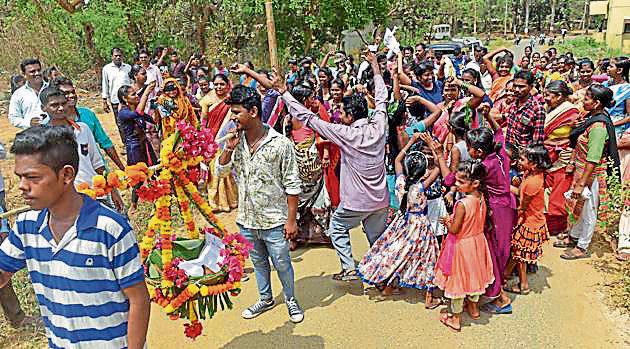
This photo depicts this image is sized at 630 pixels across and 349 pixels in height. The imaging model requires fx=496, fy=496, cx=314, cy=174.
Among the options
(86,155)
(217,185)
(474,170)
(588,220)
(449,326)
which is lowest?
(449,326)

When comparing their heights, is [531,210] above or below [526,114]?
below

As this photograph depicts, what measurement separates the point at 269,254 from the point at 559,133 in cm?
316

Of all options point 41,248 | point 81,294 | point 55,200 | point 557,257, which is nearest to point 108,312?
point 81,294

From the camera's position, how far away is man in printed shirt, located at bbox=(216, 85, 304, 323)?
3.44 meters

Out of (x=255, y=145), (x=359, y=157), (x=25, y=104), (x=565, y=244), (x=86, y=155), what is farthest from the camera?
(x=25, y=104)

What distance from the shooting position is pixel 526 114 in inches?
193

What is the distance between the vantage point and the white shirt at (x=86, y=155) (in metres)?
4.05

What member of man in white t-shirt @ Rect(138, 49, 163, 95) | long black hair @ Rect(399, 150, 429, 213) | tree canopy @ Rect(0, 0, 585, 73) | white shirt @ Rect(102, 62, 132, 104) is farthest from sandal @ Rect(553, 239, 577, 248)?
tree canopy @ Rect(0, 0, 585, 73)

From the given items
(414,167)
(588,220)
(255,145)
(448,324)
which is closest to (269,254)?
(255,145)

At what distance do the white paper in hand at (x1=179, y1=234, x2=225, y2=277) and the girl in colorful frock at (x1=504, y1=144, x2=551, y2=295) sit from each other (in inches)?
99.0

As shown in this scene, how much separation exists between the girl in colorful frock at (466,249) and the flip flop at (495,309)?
298 millimetres

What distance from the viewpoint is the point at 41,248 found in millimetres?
2018

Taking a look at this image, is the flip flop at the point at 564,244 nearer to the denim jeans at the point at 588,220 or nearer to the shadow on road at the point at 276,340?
the denim jeans at the point at 588,220

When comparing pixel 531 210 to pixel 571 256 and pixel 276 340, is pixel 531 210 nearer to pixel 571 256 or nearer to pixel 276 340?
pixel 571 256
